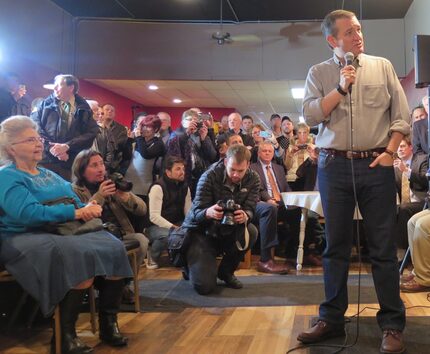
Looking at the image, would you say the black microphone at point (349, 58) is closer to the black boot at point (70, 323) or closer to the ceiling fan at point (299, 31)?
the black boot at point (70, 323)

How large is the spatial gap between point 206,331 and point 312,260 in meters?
2.10

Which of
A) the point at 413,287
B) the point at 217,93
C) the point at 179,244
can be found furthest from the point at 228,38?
the point at 413,287

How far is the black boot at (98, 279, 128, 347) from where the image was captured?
6.78 ft

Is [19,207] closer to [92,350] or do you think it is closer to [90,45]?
[92,350]

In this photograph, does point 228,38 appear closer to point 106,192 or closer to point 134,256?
point 106,192

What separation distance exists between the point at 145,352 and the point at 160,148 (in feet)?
8.20

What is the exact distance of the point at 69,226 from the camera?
2.08 meters

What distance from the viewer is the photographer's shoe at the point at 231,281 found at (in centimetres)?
318

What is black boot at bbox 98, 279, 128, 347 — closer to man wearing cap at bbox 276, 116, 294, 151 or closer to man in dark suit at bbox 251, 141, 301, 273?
man in dark suit at bbox 251, 141, 301, 273

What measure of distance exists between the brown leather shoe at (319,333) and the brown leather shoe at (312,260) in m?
2.21

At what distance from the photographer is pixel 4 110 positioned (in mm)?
3916

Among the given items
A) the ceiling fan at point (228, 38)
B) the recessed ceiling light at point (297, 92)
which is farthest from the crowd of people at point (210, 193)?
the recessed ceiling light at point (297, 92)

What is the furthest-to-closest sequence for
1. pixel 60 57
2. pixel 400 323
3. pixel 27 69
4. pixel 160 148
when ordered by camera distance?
pixel 60 57 → pixel 27 69 → pixel 160 148 → pixel 400 323

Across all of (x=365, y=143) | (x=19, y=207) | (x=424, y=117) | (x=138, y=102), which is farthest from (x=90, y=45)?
(x=365, y=143)
